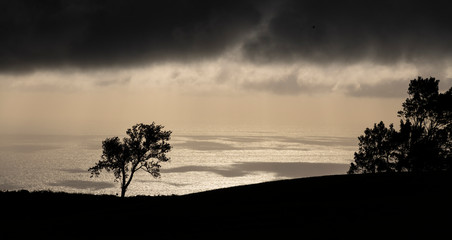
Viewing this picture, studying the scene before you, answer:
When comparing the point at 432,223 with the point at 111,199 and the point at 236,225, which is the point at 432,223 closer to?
the point at 236,225

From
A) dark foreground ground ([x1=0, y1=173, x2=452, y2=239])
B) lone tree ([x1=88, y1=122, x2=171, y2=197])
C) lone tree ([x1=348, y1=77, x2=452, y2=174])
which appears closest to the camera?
dark foreground ground ([x1=0, y1=173, x2=452, y2=239])

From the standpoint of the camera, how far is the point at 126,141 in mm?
63062

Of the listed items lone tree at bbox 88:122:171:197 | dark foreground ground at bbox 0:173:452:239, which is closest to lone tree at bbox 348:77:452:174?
dark foreground ground at bbox 0:173:452:239

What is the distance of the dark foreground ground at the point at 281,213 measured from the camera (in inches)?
797

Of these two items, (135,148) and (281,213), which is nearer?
(281,213)

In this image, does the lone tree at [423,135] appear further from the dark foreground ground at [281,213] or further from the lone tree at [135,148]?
the lone tree at [135,148]

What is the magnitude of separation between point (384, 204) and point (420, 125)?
3445 centimetres

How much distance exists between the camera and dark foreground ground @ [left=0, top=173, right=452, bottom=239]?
797 inches

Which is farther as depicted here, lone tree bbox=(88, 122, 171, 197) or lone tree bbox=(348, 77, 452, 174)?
lone tree bbox=(88, 122, 171, 197)

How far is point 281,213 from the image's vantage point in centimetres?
2539

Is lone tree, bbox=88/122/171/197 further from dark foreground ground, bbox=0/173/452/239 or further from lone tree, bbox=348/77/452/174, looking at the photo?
lone tree, bbox=348/77/452/174

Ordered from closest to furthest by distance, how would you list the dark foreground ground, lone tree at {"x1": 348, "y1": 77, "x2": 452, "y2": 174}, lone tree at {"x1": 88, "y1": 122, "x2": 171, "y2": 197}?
the dark foreground ground, lone tree at {"x1": 348, "y1": 77, "x2": 452, "y2": 174}, lone tree at {"x1": 88, "y1": 122, "x2": 171, "y2": 197}

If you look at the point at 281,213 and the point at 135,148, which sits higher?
the point at 135,148

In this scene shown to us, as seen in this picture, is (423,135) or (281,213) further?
(423,135)
